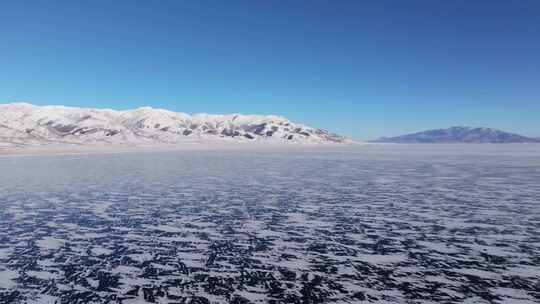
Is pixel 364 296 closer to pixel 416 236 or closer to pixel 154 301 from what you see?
pixel 154 301

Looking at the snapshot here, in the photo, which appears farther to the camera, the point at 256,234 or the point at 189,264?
the point at 256,234

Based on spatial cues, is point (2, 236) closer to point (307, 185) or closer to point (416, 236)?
point (416, 236)

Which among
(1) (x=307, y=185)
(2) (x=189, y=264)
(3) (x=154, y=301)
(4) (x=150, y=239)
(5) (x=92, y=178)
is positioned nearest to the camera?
(3) (x=154, y=301)

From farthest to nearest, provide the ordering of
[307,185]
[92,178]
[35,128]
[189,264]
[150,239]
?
[35,128] → [92,178] → [307,185] → [150,239] → [189,264]

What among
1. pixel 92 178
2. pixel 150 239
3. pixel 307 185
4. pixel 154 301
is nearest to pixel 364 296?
pixel 154 301

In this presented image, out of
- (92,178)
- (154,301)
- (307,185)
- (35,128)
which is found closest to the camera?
(154,301)

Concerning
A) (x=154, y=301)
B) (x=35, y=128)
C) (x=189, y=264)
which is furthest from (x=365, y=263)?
(x=35, y=128)
